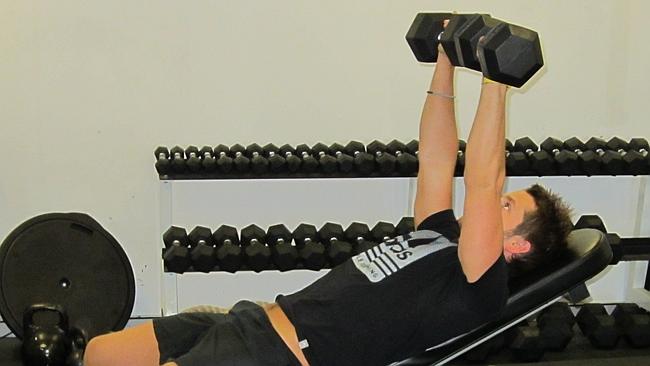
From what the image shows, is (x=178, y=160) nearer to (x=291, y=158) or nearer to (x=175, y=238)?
(x=175, y=238)

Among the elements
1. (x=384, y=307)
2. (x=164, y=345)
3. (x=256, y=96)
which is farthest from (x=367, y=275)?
(x=256, y=96)

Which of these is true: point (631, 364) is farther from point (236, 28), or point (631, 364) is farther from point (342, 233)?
point (236, 28)

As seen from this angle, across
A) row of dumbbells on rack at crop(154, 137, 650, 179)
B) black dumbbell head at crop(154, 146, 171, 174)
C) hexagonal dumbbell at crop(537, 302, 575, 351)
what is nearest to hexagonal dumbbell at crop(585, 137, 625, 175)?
row of dumbbells on rack at crop(154, 137, 650, 179)

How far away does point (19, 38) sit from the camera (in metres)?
2.85

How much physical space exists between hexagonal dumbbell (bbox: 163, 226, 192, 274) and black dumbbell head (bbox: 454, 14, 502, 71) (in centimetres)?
150

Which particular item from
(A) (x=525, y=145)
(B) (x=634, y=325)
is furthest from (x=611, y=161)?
(B) (x=634, y=325)

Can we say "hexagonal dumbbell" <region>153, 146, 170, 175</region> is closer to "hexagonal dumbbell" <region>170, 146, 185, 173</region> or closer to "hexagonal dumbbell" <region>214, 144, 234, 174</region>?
"hexagonal dumbbell" <region>170, 146, 185, 173</region>

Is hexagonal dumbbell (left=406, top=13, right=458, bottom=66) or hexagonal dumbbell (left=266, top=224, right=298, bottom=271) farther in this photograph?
hexagonal dumbbell (left=266, top=224, right=298, bottom=271)

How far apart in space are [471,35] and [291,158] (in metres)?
1.50

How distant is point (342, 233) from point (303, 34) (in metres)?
0.83

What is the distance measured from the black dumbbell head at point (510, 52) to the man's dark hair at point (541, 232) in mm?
388

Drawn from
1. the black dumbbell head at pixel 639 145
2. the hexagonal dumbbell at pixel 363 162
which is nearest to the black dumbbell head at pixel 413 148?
the hexagonal dumbbell at pixel 363 162

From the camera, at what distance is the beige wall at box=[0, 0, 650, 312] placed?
288cm

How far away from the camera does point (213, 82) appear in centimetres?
296
